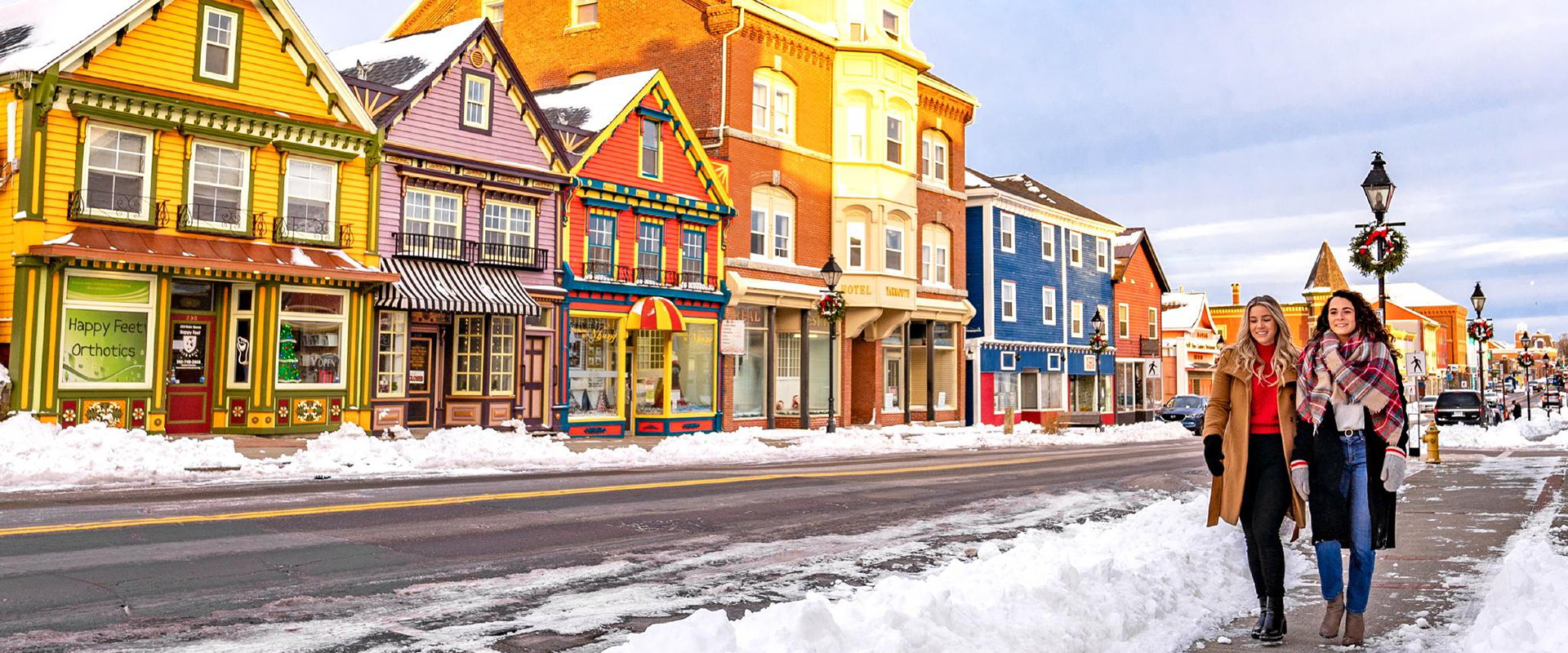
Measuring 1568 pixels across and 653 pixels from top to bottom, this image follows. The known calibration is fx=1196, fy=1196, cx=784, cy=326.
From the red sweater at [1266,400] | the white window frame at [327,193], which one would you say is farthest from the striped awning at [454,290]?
the red sweater at [1266,400]

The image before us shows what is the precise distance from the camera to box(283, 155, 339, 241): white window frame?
74.2ft

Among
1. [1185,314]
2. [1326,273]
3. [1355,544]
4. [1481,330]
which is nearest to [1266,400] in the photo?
[1355,544]

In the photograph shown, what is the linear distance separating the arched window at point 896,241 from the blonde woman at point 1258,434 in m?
30.0

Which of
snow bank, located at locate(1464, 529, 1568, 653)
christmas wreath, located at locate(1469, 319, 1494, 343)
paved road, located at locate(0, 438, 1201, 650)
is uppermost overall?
christmas wreath, located at locate(1469, 319, 1494, 343)

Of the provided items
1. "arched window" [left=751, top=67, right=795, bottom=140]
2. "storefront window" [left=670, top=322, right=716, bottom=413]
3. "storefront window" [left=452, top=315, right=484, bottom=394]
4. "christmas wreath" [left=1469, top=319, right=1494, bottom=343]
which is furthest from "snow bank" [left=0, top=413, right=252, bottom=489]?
"christmas wreath" [left=1469, top=319, right=1494, bottom=343]

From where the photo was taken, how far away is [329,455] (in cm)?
1705

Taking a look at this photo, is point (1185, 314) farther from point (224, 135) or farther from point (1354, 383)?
point (1354, 383)

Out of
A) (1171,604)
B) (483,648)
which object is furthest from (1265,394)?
(483,648)

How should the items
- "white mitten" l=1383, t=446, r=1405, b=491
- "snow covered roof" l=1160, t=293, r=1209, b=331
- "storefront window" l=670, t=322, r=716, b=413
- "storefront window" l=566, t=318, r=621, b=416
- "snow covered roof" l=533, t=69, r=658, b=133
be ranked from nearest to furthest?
"white mitten" l=1383, t=446, r=1405, b=491 → "storefront window" l=566, t=318, r=621, b=416 → "snow covered roof" l=533, t=69, r=658, b=133 → "storefront window" l=670, t=322, r=716, b=413 → "snow covered roof" l=1160, t=293, r=1209, b=331

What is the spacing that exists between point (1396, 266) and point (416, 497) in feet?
52.8

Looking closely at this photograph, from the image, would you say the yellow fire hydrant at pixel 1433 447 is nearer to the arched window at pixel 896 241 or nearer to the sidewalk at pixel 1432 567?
the sidewalk at pixel 1432 567

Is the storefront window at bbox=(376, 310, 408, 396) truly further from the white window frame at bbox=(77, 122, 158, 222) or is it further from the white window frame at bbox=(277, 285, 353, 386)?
the white window frame at bbox=(77, 122, 158, 222)

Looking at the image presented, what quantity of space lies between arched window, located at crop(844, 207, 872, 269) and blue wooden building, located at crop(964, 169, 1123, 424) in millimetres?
7944

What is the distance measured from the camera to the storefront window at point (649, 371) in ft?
96.5
